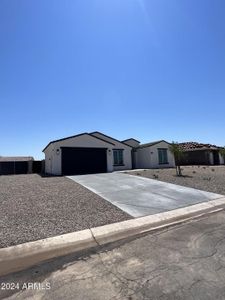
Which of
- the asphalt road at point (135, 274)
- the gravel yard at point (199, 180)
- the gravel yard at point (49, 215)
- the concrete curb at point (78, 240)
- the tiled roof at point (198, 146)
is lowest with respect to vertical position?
the asphalt road at point (135, 274)

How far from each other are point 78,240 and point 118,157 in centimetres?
2104

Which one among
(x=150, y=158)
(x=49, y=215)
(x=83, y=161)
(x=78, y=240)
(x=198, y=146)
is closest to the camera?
(x=78, y=240)

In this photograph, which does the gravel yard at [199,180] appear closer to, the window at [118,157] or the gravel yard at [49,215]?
the gravel yard at [49,215]

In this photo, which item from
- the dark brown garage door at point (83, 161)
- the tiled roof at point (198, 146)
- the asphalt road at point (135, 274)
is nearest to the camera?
the asphalt road at point (135, 274)

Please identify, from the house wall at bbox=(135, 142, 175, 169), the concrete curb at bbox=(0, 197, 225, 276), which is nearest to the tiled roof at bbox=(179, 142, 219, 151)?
the house wall at bbox=(135, 142, 175, 169)

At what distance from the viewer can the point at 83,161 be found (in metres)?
20.8

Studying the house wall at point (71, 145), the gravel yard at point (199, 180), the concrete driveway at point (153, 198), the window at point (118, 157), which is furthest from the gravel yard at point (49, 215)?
the window at point (118, 157)

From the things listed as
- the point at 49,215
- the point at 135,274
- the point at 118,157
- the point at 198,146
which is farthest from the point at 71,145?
the point at 198,146

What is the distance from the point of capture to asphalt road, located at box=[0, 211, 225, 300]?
2902 millimetres

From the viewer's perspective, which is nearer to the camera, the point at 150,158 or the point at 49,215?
the point at 49,215

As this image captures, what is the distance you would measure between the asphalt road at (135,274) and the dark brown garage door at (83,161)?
15.9 metres

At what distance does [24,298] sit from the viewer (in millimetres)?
2840

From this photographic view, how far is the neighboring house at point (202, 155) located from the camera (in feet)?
111

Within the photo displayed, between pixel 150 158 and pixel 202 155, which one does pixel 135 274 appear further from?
pixel 202 155
